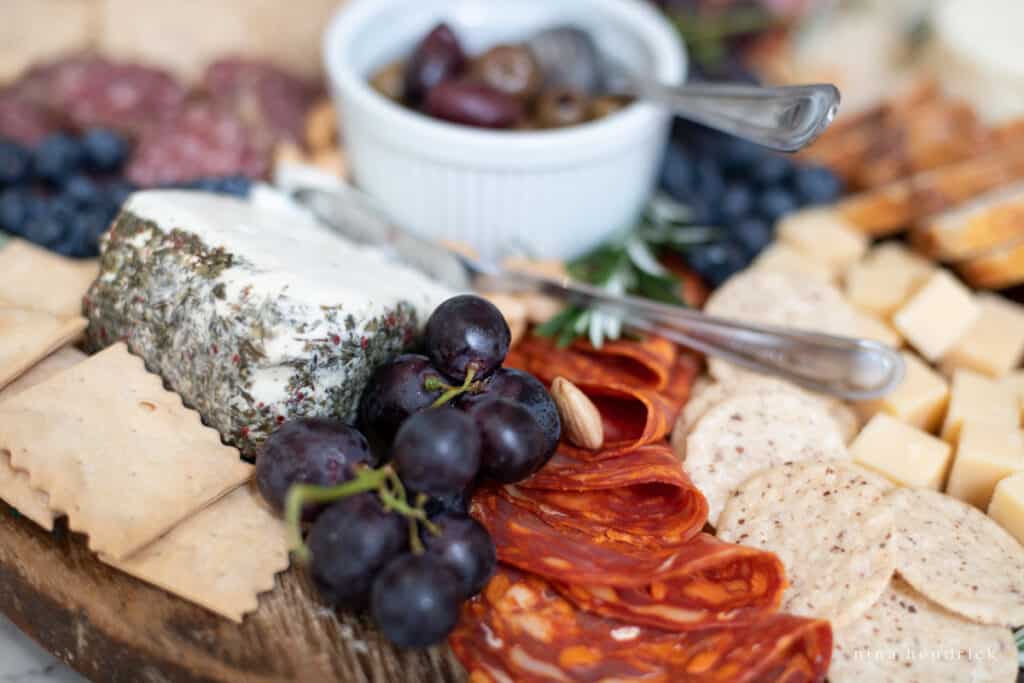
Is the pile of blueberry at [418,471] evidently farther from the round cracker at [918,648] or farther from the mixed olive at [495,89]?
the mixed olive at [495,89]

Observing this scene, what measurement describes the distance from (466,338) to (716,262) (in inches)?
28.4

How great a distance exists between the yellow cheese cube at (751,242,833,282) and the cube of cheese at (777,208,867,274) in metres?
0.03

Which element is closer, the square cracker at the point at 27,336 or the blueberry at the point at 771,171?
the square cracker at the point at 27,336

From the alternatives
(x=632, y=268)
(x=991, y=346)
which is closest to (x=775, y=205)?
(x=632, y=268)

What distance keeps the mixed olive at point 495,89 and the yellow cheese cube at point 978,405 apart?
768mm

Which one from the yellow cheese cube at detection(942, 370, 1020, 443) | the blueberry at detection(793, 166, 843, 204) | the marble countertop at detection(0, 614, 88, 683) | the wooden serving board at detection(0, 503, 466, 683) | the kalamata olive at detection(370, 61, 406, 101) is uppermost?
the kalamata olive at detection(370, 61, 406, 101)

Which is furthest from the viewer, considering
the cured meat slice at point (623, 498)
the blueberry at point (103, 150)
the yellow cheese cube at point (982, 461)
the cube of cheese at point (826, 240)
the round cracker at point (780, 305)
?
the blueberry at point (103, 150)

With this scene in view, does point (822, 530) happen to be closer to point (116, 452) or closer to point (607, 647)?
point (607, 647)

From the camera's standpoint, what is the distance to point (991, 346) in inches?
57.4

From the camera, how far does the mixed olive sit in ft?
5.05

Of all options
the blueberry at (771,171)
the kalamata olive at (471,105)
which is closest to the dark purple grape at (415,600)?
the kalamata olive at (471,105)

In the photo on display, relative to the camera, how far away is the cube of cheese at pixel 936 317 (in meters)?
1.44

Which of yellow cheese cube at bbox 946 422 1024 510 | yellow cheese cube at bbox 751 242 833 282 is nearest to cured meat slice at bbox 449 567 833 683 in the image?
yellow cheese cube at bbox 946 422 1024 510

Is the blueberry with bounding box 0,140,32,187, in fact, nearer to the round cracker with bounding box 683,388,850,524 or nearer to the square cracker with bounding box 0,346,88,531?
the square cracker with bounding box 0,346,88,531
